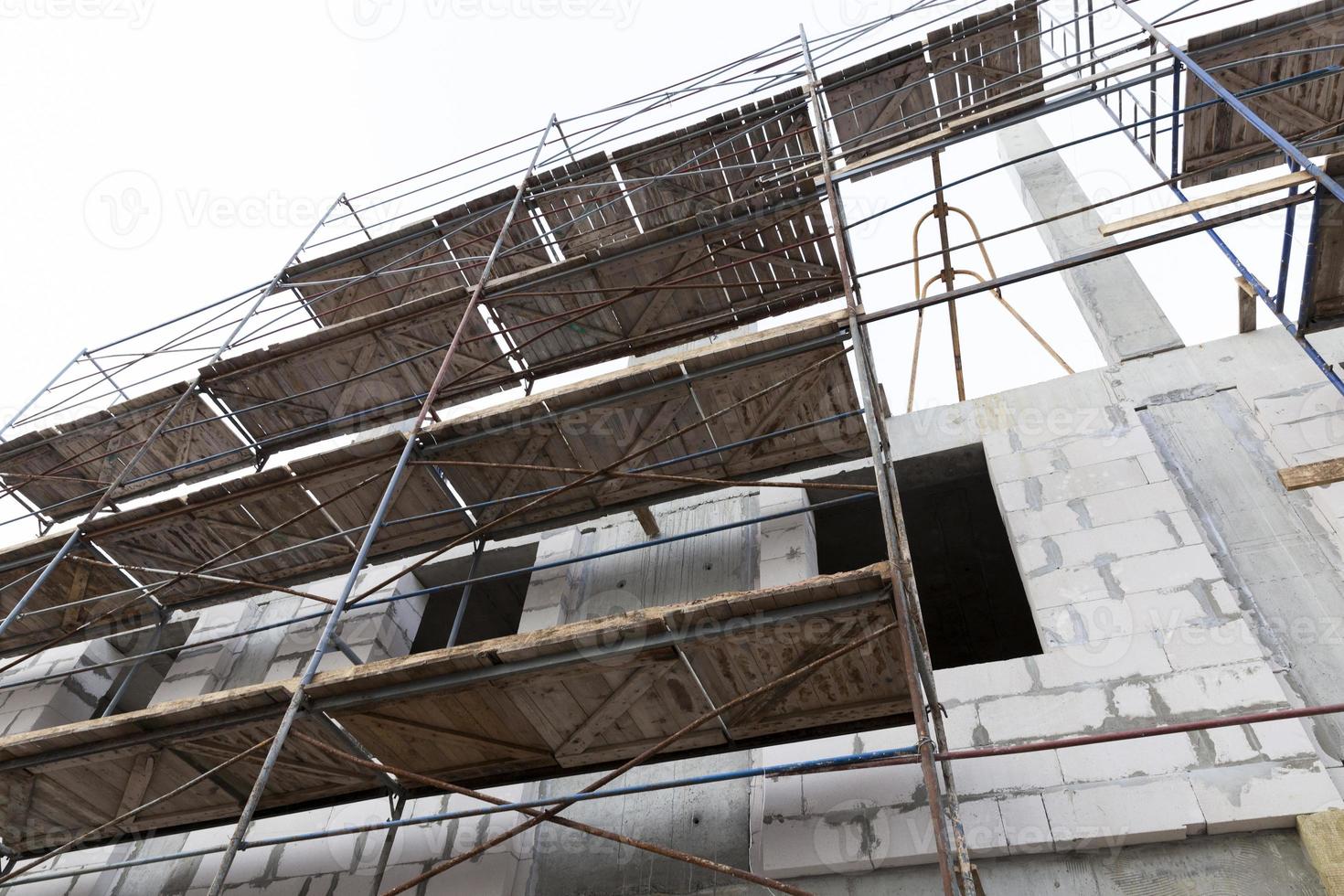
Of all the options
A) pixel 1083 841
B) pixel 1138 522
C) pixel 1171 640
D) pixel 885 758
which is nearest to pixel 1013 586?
pixel 1138 522

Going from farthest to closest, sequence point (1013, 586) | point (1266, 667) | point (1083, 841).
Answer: point (1013, 586)
point (1266, 667)
point (1083, 841)

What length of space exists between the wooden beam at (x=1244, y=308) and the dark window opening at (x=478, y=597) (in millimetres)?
7043

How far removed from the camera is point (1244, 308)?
7562 millimetres

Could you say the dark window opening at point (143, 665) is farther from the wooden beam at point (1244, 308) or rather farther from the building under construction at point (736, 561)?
the wooden beam at point (1244, 308)

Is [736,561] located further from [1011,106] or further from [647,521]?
[1011,106]

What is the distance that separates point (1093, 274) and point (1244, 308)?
6.13ft

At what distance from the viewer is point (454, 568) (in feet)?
30.8

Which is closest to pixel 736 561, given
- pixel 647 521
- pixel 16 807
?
pixel 647 521

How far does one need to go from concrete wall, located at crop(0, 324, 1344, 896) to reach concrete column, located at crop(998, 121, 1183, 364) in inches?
15.2

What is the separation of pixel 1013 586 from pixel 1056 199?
16.0 feet

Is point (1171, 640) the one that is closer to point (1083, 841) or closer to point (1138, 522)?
point (1138, 522)

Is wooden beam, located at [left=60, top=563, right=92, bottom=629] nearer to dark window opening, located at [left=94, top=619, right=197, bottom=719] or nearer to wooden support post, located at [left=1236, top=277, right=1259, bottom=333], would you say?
dark window opening, located at [left=94, top=619, right=197, bottom=719]

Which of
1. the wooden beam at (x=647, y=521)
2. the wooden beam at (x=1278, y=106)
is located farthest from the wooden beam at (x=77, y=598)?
the wooden beam at (x=1278, y=106)

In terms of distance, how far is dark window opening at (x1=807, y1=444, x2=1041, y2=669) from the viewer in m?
9.09
